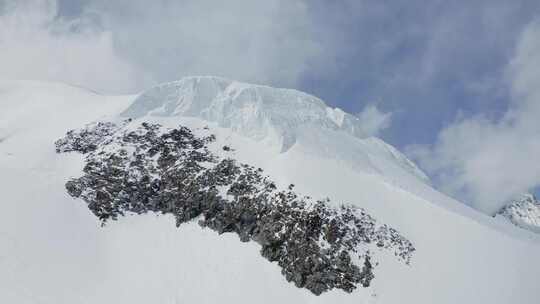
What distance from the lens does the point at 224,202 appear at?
41844 millimetres

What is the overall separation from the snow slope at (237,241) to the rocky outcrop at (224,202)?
1.09 m

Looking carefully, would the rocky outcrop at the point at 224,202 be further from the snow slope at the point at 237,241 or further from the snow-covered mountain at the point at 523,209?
the snow-covered mountain at the point at 523,209

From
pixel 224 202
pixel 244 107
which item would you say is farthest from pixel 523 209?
pixel 224 202

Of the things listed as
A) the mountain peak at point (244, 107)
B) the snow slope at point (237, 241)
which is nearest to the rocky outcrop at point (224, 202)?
the snow slope at point (237, 241)

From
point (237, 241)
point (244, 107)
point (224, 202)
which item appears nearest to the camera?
point (237, 241)

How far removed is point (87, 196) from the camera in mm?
42500

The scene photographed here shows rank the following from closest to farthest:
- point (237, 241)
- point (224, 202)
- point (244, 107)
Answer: point (237, 241)
point (224, 202)
point (244, 107)

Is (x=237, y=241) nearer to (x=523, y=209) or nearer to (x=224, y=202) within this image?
(x=224, y=202)

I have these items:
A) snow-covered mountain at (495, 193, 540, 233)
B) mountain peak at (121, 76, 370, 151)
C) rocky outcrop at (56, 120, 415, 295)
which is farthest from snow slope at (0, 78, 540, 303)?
snow-covered mountain at (495, 193, 540, 233)

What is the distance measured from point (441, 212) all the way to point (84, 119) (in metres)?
44.4

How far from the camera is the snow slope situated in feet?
105

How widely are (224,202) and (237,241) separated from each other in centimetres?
461

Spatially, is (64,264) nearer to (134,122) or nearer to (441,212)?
(134,122)

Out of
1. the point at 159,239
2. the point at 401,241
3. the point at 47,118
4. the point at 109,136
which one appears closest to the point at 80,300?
the point at 159,239
